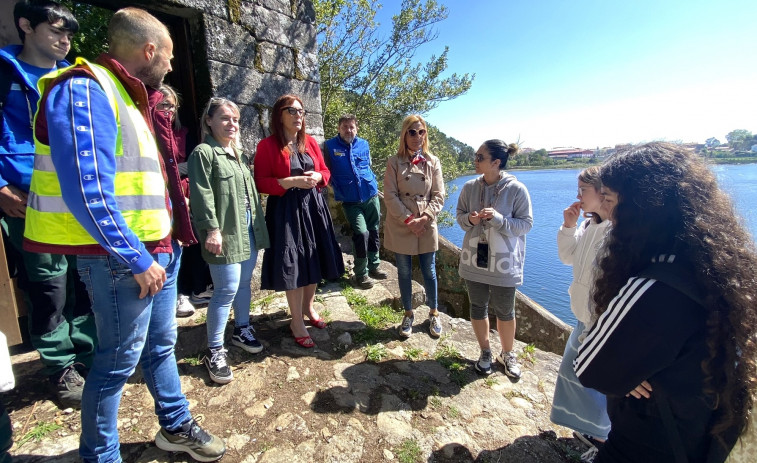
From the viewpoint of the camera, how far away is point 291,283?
2777 mm

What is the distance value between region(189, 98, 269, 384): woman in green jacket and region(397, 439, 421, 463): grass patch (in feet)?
3.94

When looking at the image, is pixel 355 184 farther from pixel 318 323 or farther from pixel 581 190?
pixel 581 190

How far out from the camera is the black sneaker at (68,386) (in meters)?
2.11

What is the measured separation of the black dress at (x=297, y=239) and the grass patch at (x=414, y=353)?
2.90 feet

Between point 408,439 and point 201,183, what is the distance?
200 cm

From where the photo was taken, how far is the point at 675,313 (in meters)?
1.10

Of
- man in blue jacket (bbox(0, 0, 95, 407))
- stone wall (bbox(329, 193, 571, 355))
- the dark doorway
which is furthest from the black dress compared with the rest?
stone wall (bbox(329, 193, 571, 355))

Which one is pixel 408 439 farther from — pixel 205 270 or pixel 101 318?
pixel 205 270

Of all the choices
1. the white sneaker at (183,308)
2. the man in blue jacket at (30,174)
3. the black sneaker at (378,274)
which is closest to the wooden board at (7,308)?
the man in blue jacket at (30,174)

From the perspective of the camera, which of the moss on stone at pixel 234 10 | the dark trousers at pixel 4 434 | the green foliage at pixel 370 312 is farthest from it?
the green foliage at pixel 370 312

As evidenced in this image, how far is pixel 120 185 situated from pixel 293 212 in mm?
1440

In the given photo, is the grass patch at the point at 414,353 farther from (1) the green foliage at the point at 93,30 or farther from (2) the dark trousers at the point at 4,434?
(1) the green foliage at the point at 93,30

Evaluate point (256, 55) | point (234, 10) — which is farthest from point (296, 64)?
point (234, 10)

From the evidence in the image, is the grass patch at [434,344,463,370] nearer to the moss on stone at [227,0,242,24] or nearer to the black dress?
the black dress
